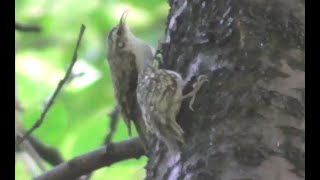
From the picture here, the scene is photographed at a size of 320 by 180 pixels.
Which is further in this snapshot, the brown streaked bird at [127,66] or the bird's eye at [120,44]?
the bird's eye at [120,44]

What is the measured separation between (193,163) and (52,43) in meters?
2.08

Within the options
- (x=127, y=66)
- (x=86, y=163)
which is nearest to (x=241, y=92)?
(x=86, y=163)

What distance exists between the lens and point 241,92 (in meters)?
1.70

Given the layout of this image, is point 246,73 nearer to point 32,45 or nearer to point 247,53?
point 247,53

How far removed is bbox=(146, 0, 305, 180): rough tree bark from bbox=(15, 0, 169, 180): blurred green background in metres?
0.48

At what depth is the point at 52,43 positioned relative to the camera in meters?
3.63

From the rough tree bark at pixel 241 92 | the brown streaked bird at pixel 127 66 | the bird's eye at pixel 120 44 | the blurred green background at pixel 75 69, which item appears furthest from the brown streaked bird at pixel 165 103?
the bird's eye at pixel 120 44

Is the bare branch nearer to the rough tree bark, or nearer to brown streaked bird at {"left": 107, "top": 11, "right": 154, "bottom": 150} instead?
brown streaked bird at {"left": 107, "top": 11, "right": 154, "bottom": 150}

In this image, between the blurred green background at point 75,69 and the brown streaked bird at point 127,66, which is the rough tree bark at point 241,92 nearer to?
the brown streaked bird at point 127,66

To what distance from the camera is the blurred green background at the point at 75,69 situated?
8.96 ft

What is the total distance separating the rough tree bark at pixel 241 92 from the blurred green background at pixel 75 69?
0.48 metres

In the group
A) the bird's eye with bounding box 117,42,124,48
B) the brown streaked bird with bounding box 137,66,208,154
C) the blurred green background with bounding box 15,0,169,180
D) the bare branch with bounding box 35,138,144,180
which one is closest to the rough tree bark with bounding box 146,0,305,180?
the brown streaked bird with bounding box 137,66,208,154

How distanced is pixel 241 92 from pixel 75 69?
4.19ft

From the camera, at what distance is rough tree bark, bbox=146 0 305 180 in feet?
5.26
